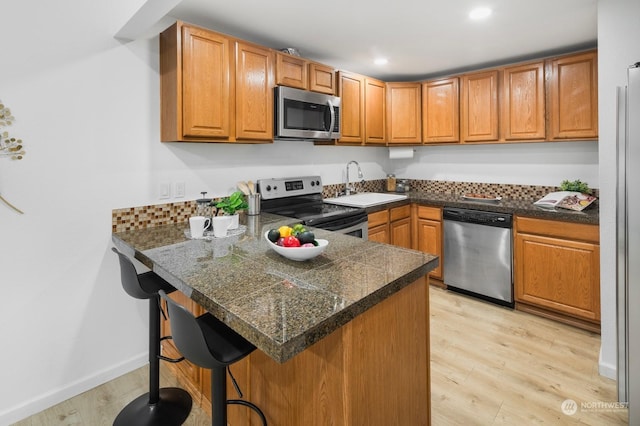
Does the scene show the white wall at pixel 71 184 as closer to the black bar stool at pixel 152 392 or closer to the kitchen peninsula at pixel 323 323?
the black bar stool at pixel 152 392

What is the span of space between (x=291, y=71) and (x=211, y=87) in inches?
31.0

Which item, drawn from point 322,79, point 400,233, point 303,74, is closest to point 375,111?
point 322,79

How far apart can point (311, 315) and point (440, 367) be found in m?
1.65

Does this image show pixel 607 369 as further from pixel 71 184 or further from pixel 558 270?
pixel 71 184

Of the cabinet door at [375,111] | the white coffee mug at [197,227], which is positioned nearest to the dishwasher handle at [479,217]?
the cabinet door at [375,111]

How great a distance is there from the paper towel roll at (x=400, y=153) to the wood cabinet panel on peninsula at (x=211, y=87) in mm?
2072

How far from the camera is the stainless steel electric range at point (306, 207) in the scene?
2.82 metres

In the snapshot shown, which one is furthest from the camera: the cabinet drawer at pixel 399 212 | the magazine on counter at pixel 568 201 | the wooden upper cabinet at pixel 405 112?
the wooden upper cabinet at pixel 405 112

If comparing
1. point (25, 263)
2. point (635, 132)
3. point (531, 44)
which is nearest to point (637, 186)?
point (635, 132)

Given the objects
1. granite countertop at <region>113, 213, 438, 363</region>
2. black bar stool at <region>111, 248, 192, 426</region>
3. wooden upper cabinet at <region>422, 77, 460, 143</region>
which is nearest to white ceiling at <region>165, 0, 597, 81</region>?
wooden upper cabinet at <region>422, 77, 460, 143</region>

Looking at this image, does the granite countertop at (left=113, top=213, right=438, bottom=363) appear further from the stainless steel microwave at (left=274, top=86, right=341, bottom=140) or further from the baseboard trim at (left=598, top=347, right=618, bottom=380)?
the baseboard trim at (left=598, top=347, right=618, bottom=380)

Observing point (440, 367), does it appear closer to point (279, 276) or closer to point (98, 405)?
point (279, 276)

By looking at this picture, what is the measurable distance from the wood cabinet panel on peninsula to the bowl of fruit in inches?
41.8

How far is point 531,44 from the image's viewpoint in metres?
2.97
